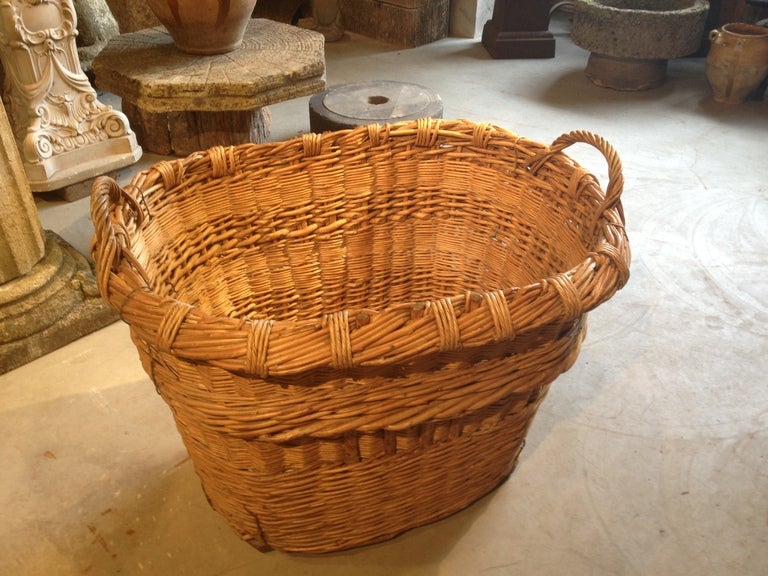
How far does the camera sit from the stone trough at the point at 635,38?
3580 mm

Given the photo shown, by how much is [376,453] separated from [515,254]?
726 mm

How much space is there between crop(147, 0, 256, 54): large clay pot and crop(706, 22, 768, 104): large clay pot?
253 cm

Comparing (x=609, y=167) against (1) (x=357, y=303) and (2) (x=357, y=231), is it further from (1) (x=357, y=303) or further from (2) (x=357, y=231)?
(1) (x=357, y=303)

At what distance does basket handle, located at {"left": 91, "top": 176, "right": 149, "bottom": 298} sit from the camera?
1.10m

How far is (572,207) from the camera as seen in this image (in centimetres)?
151

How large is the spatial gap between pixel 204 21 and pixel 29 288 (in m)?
1.15

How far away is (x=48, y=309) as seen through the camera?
1.96m

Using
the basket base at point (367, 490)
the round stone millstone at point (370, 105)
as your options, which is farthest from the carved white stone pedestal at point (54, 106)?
the basket base at point (367, 490)

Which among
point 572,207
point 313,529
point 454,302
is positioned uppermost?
point 454,302

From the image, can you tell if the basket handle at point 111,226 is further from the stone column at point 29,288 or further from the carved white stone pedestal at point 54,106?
the carved white stone pedestal at point 54,106

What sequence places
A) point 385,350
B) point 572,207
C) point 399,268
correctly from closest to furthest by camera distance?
point 385,350 < point 572,207 < point 399,268

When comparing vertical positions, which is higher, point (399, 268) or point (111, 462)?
point (399, 268)

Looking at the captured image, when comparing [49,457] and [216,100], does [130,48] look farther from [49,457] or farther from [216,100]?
[49,457]

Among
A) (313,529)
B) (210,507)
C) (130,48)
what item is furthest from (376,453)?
(130,48)
